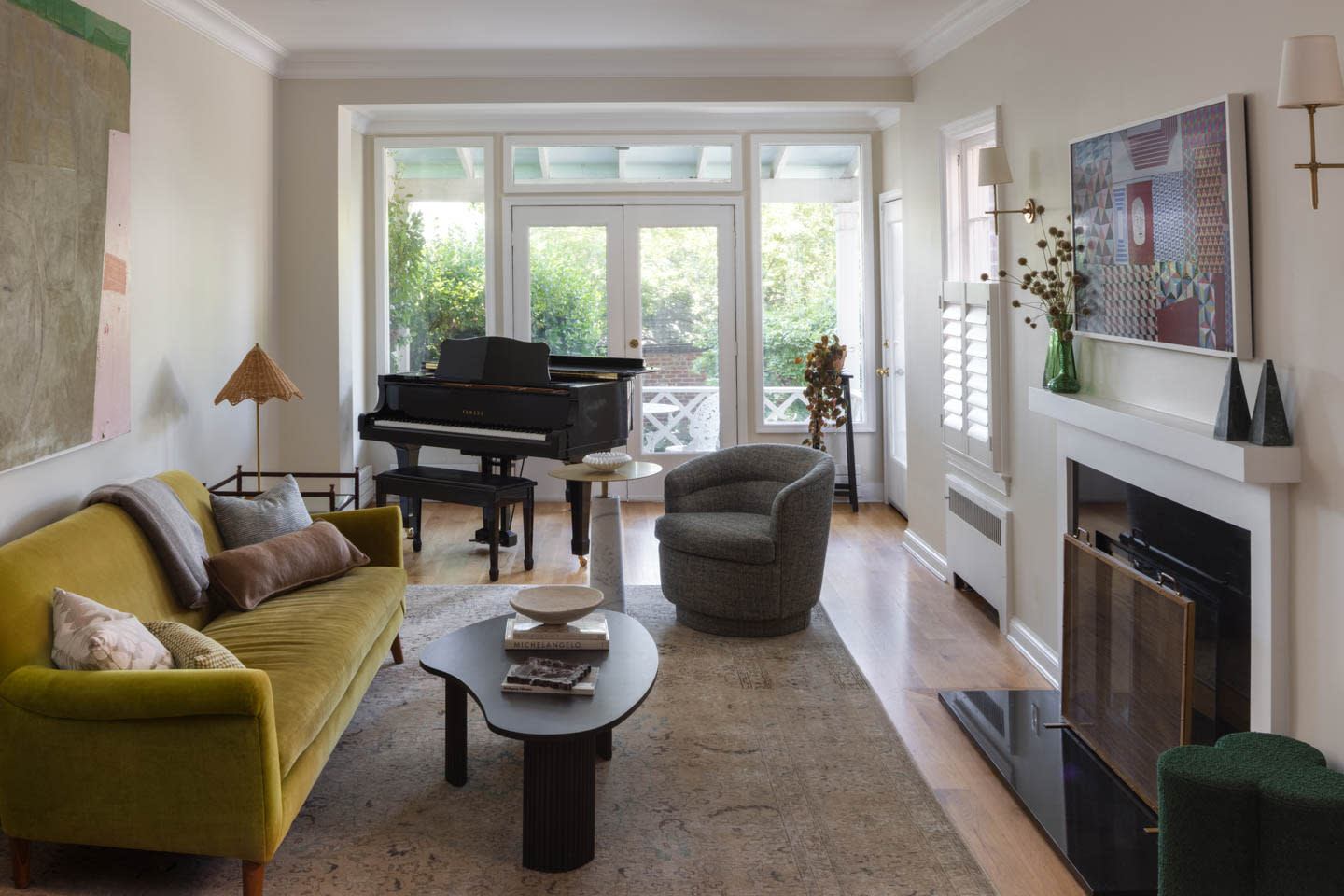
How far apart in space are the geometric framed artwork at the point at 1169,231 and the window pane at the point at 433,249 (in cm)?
468

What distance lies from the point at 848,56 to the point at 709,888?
4828mm

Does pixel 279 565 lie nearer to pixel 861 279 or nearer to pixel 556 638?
pixel 556 638

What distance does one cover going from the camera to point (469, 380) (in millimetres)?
6094

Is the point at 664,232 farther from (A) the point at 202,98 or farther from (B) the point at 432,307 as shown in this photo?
(A) the point at 202,98

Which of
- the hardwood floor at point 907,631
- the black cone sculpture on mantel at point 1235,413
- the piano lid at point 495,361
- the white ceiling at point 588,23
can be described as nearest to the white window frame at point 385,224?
the hardwood floor at point 907,631

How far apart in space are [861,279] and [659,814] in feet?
17.2

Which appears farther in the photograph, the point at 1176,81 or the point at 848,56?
the point at 848,56

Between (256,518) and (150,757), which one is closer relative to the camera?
(150,757)

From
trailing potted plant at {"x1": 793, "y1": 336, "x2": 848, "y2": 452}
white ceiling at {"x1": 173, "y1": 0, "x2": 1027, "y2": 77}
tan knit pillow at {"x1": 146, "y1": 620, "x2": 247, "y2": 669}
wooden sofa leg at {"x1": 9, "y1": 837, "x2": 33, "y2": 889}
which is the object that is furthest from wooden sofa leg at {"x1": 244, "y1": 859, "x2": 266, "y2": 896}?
trailing potted plant at {"x1": 793, "y1": 336, "x2": 848, "y2": 452}

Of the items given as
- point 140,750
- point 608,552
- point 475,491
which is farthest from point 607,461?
point 140,750

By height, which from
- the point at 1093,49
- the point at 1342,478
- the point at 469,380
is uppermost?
the point at 1093,49

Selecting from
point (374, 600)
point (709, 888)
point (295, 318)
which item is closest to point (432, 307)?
point (295, 318)

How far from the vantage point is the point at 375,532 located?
169 inches

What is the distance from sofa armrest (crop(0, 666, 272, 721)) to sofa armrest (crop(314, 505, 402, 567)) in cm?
170
